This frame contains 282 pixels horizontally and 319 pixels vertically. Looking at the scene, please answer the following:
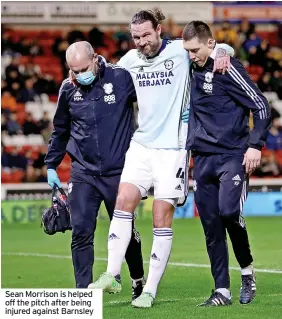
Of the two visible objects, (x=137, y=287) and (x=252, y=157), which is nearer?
(x=252, y=157)

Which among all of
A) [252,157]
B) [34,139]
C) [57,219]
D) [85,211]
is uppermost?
[252,157]

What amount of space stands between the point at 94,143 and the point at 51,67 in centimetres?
1924

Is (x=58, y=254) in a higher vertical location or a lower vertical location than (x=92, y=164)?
lower

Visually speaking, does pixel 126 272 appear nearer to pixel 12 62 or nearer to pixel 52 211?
pixel 52 211

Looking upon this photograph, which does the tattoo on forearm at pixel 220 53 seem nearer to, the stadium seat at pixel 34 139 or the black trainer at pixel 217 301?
the black trainer at pixel 217 301

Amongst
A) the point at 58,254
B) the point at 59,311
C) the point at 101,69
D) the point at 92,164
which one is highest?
the point at 101,69

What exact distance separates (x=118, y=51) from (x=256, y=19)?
4.60 meters

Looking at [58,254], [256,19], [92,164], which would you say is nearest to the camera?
[92,164]

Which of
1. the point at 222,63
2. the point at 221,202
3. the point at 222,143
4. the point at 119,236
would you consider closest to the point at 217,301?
the point at 221,202

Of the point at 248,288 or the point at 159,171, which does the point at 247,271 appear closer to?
the point at 248,288

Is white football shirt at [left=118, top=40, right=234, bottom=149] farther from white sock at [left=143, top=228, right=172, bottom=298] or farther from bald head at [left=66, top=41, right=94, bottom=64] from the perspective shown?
white sock at [left=143, top=228, right=172, bottom=298]

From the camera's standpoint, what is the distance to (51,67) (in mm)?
27719

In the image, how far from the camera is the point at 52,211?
9062 millimetres

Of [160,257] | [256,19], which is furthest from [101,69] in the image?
[256,19]
